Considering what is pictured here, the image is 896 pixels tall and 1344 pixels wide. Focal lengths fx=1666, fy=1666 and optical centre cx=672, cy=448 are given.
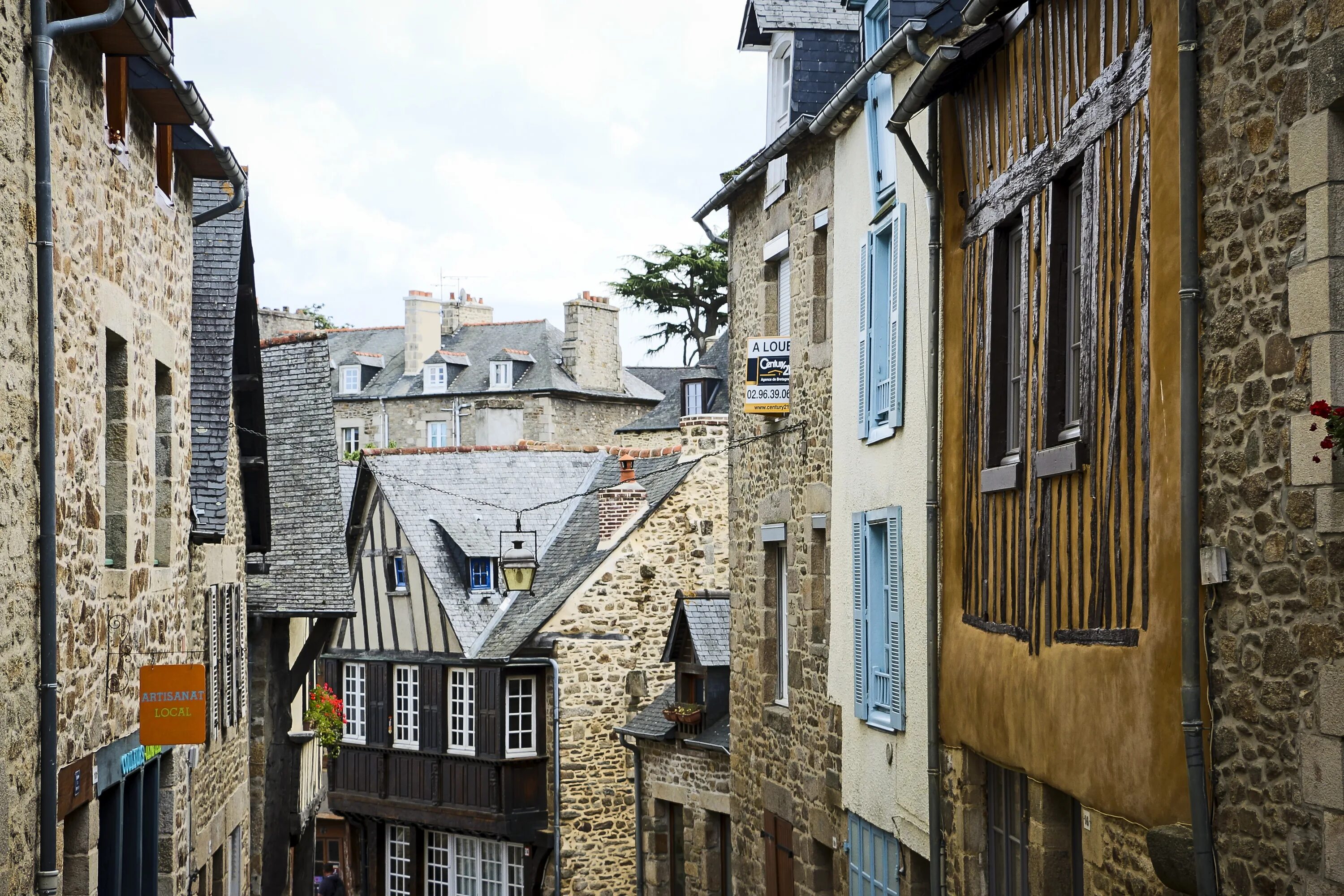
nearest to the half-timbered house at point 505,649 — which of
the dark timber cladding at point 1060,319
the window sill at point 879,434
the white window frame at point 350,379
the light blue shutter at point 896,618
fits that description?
the window sill at point 879,434

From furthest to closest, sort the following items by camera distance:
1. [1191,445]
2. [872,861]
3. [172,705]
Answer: [872,861] → [172,705] → [1191,445]

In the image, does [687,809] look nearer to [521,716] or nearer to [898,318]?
[521,716]

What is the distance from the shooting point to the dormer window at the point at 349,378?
45906mm

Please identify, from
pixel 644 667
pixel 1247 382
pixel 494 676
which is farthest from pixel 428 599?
pixel 1247 382

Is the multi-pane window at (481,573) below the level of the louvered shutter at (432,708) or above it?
above

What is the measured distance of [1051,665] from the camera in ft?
23.6

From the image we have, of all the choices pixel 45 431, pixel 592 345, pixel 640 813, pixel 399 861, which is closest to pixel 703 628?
pixel 640 813

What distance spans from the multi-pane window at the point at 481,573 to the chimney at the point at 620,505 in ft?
7.84

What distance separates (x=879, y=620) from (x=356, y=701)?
1540 cm

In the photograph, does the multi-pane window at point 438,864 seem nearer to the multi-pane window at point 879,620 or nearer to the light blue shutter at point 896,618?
the multi-pane window at point 879,620

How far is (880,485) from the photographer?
34.9 ft

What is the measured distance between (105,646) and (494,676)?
14.0m

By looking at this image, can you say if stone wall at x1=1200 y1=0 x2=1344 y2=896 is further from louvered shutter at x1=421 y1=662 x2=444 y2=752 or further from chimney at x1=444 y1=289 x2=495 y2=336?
chimney at x1=444 y1=289 x2=495 y2=336

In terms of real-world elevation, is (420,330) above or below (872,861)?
above
